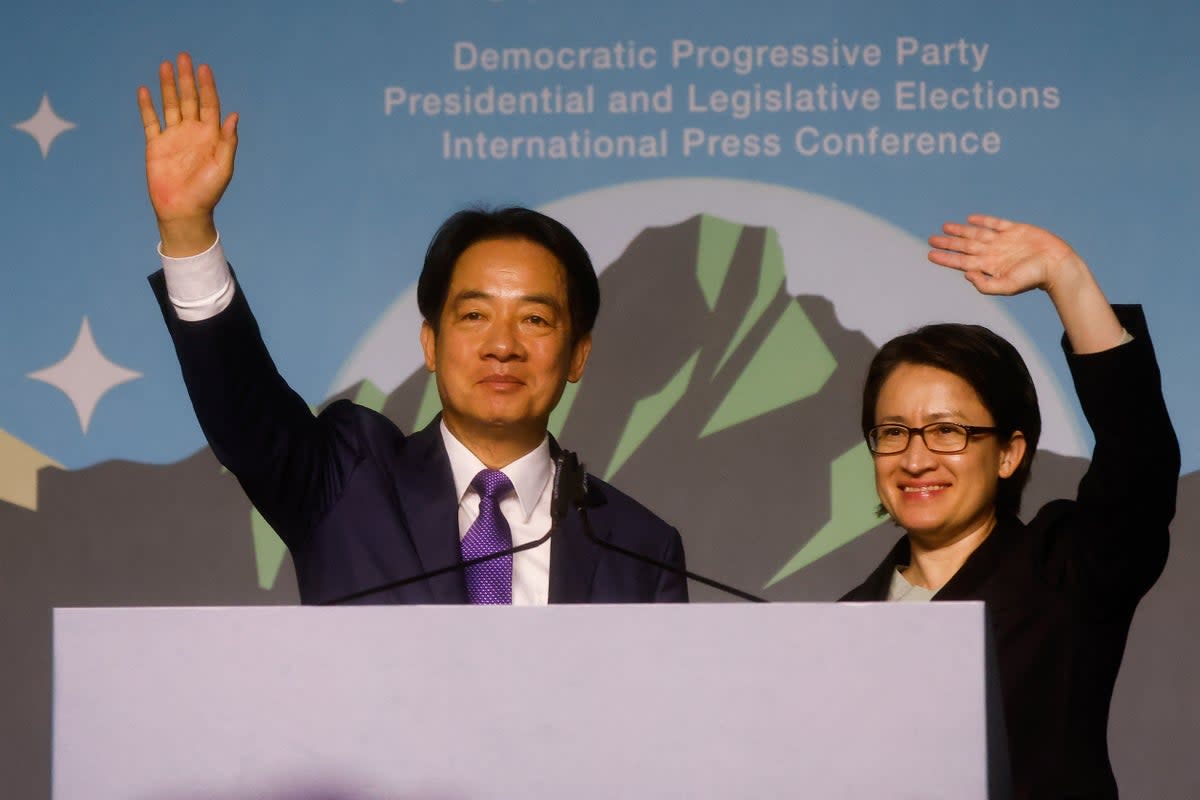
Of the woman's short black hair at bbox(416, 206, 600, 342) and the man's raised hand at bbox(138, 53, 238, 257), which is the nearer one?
the man's raised hand at bbox(138, 53, 238, 257)

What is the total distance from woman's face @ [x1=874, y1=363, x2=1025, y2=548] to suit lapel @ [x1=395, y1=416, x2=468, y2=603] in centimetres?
67

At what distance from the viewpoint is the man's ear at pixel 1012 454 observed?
2.29 meters

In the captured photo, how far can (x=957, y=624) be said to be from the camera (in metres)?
1.14

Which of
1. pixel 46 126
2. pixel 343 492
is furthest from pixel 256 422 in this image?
pixel 46 126

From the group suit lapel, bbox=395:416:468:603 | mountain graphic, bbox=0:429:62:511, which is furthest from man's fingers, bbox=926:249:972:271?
mountain graphic, bbox=0:429:62:511

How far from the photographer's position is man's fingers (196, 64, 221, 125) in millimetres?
1998

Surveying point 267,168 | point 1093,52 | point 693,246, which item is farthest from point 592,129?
point 1093,52

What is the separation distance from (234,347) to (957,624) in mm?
1151

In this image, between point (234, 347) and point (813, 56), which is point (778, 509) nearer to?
point (813, 56)

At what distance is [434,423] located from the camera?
2.31m

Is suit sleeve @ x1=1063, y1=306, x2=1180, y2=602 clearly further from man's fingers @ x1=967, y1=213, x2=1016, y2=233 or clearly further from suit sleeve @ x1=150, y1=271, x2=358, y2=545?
suit sleeve @ x1=150, y1=271, x2=358, y2=545

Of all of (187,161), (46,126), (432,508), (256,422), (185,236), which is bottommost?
(432,508)

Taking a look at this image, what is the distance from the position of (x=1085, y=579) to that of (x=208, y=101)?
139 centimetres

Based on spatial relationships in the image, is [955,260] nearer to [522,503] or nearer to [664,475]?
[522,503]
